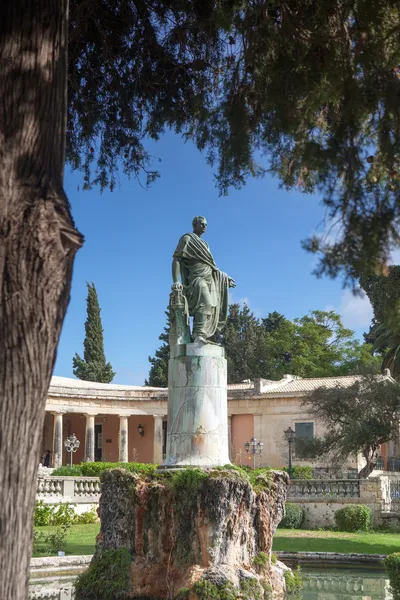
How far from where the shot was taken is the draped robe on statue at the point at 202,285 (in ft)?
37.8

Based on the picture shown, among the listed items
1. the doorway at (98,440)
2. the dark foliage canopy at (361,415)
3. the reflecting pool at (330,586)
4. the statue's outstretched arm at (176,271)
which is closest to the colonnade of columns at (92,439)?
the doorway at (98,440)

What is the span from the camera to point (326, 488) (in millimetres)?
25250

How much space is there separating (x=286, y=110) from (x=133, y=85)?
2357mm

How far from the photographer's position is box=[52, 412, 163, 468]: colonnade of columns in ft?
142

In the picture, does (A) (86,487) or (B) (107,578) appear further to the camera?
(A) (86,487)

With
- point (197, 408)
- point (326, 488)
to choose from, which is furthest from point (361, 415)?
point (197, 408)

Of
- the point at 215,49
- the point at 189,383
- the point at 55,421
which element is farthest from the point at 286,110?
the point at 55,421

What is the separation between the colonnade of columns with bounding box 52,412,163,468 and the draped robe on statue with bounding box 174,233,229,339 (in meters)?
32.6

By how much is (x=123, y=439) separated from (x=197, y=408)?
35.6 m

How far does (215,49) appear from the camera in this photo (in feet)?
25.0

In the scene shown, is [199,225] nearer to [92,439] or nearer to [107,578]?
[107,578]

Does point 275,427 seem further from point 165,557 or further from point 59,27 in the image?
point 59,27

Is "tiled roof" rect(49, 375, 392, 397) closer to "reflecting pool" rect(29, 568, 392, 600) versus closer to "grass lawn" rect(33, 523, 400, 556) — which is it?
"grass lawn" rect(33, 523, 400, 556)

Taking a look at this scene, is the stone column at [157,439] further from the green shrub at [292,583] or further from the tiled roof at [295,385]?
the green shrub at [292,583]
